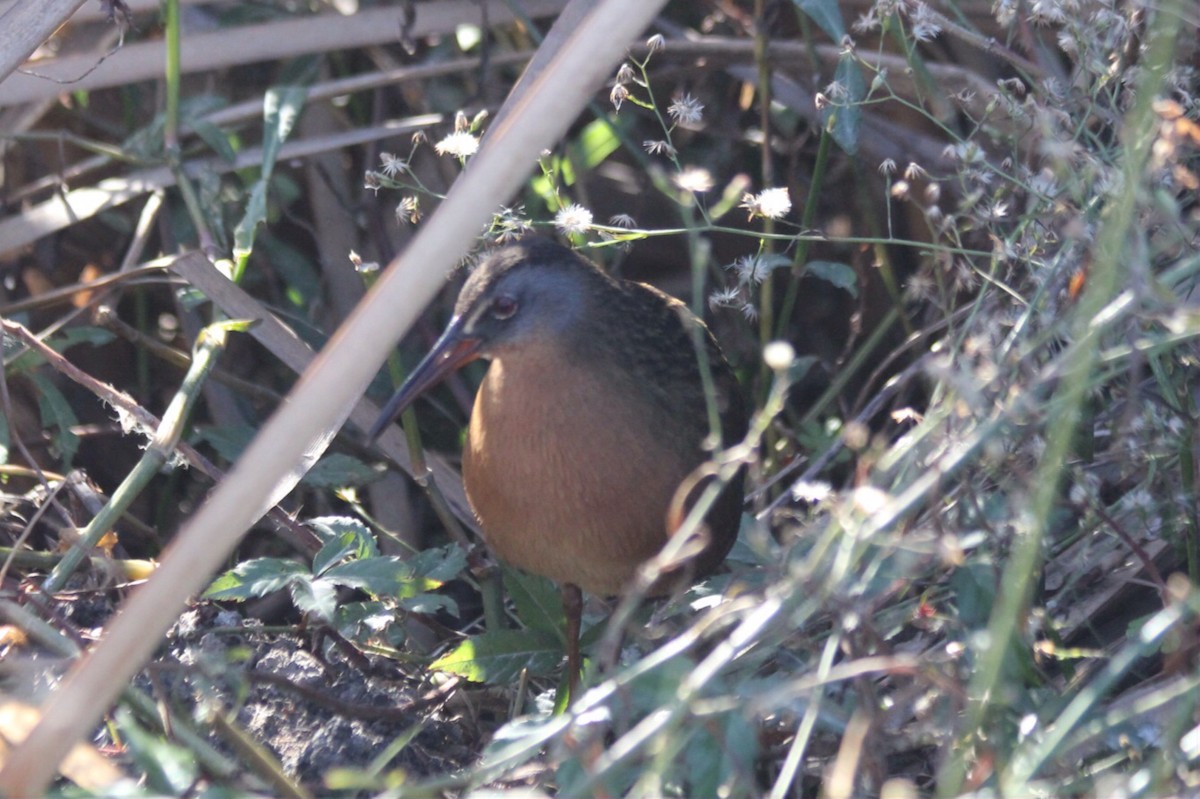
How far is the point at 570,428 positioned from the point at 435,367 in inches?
10.6

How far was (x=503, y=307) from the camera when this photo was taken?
2.45m

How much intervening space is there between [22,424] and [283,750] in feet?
3.72

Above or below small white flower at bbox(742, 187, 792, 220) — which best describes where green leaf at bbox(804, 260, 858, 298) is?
below

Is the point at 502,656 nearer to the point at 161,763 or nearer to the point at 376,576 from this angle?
the point at 376,576

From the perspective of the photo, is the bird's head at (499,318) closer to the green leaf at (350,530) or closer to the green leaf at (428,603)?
the green leaf at (350,530)

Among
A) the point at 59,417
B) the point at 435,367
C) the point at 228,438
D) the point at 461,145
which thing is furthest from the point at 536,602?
the point at 59,417

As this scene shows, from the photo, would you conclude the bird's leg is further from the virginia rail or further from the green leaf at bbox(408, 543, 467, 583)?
the green leaf at bbox(408, 543, 467, 583)

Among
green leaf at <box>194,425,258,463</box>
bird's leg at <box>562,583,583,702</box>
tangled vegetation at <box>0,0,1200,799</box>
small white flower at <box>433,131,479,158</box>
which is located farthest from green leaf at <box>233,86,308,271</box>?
bird's leg at <box>562,583,583,702</box>

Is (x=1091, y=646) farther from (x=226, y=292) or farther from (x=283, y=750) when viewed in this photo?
(x=226, y=292)

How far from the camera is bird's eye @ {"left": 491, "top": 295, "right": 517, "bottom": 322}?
244 cm

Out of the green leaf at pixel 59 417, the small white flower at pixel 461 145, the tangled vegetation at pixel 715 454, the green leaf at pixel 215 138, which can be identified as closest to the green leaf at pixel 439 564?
the tangled vegetation at pixel 715 454

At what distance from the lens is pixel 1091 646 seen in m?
2.18

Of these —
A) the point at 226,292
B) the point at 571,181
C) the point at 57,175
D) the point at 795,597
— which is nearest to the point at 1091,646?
the point at 795,597

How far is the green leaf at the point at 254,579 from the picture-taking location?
208 centimetres
